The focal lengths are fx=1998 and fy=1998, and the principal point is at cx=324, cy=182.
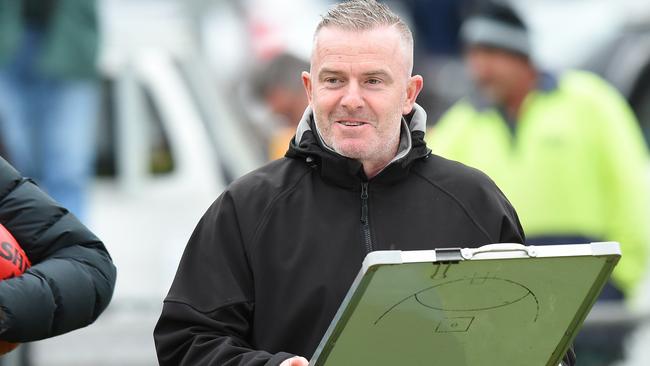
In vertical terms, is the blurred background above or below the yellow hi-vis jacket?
below

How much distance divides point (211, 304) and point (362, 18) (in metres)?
0.88

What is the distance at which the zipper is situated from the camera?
17.5 feet

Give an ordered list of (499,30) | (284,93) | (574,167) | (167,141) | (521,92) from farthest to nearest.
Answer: (284,93) → (167,141) → (499,30) → (521,92) → (574,167)

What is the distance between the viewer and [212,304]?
5.26 m

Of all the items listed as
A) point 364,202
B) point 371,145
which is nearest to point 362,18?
point 371,145

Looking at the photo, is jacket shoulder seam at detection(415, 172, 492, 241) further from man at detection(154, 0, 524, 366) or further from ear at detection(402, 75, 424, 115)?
ear at detection(402, 75, 424, 115)

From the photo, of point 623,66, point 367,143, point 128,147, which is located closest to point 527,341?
point 367,143

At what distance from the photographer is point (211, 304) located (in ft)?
17.3

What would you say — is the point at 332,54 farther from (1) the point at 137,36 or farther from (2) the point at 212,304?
(1) the point at 137,36

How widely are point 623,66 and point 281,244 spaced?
9691 millimetres

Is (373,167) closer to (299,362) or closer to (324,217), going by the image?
(324,217)

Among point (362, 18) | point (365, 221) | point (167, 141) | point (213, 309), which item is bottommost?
point (167, 141)

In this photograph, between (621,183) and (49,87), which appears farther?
(49,87)

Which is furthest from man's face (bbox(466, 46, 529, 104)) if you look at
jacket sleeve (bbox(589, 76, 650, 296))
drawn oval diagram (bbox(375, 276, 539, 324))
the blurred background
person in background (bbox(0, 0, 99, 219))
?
drawn oval diagram (bbox(375, 276, 539, 324))
